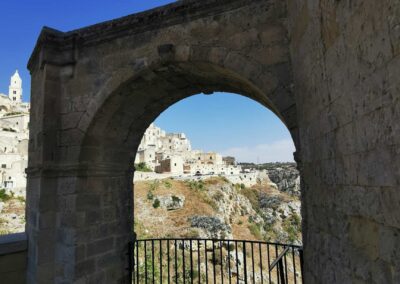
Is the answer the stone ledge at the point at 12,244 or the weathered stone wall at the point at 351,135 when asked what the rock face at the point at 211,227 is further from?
the weathered stone wall at the point at 351,135

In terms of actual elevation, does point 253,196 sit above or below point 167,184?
below

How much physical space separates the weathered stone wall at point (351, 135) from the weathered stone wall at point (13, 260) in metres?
4.40

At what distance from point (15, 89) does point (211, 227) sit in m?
82.4

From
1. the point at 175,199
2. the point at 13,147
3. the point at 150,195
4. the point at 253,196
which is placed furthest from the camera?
the point at 13,147

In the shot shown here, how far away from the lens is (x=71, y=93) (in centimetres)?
459

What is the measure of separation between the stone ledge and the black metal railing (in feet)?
5.70

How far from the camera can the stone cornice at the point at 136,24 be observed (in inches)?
147

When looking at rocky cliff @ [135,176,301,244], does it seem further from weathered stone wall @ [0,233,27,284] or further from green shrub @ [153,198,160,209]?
weathered stone wall @ [0,233,27,284]

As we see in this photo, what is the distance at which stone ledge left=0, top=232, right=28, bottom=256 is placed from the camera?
174 inches

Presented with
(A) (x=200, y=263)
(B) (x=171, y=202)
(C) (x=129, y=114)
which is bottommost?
(A) (x=200, y=263)

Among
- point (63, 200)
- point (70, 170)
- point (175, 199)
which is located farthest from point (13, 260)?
point (175, 199)

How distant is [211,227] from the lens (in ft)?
73.7

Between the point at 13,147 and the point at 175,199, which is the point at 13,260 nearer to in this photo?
the point at 175,199

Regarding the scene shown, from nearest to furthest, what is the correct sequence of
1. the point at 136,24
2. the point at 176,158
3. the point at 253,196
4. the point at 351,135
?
1. the point at 351,135
2. the point at 136,24
3. the point at 253,196
4. the point at 176,158
